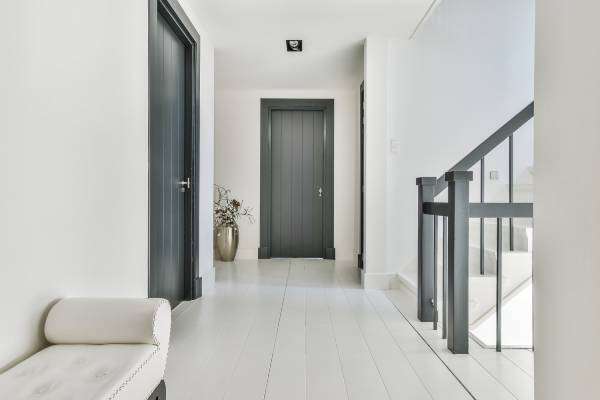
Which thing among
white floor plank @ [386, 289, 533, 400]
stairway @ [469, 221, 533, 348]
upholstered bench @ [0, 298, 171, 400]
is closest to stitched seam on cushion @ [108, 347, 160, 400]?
upholstered bench @ [0, 298, 171, 400]

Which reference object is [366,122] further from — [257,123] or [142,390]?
[142,390]

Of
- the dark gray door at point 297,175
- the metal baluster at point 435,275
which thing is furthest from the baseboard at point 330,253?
the metal baluster at point 435,275

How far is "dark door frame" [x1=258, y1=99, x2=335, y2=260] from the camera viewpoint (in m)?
6.12

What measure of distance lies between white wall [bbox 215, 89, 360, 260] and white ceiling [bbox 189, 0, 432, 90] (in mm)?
592

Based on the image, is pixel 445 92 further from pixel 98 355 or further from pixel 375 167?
pixel 98 355

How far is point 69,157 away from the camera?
1673 millimetres

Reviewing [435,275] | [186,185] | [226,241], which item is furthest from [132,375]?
[226,241]

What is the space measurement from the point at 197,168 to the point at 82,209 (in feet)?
6.38

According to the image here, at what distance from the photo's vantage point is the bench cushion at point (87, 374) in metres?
1.07

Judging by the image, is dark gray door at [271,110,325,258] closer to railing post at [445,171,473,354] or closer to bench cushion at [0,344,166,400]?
railing post at [445,171,473,354]

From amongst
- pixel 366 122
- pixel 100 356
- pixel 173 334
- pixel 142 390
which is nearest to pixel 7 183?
pixel 100 356

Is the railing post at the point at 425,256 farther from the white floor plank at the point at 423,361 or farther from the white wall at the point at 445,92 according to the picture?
the white wall at the point at 445,92

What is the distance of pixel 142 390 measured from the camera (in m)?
1.30

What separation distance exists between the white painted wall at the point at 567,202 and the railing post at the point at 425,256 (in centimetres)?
186
